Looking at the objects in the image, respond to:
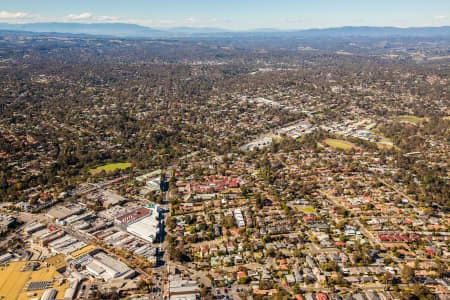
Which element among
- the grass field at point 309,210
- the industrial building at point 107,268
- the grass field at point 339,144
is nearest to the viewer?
the industrial building at point 107,268

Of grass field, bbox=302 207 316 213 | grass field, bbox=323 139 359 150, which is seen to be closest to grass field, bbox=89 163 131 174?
grass field, bbox=302 207 316 213

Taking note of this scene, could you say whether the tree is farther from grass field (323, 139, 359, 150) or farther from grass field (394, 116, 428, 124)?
grass field (394, 116, 428, 124)

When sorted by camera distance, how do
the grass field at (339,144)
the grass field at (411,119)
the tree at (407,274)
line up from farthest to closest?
the grass field at (411,119), the grass field at (339,144), the tree at (407,274)

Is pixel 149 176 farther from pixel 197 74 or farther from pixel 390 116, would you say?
pixel 197 74

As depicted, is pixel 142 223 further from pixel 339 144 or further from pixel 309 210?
pixel 339 144

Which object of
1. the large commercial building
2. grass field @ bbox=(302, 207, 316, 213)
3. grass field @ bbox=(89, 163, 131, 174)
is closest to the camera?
the large commercial building

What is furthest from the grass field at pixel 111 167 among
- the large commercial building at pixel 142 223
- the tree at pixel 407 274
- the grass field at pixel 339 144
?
the tree at pixel 407 274

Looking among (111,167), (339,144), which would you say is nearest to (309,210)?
(339,144)

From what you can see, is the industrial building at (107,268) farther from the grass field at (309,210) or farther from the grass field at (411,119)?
the grass field at (411,119)
